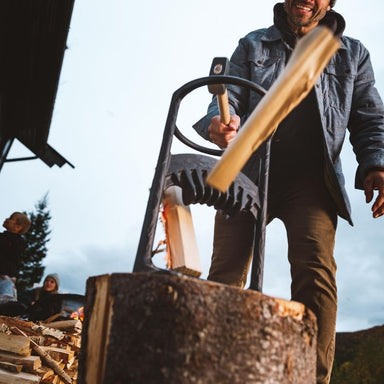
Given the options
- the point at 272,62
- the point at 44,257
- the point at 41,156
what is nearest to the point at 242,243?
the point at 272,62

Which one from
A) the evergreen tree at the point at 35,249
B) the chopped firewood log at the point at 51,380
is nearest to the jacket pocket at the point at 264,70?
the chopped firewood log at the point at 51,380

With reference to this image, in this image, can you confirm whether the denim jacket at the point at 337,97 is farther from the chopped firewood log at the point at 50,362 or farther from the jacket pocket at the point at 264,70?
the chopped firewood log at the point at 50,362

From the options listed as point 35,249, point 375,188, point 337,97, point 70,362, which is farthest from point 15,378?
point 35,249

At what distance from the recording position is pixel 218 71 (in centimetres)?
169

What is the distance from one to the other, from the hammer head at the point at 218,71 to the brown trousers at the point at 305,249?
2.54ft

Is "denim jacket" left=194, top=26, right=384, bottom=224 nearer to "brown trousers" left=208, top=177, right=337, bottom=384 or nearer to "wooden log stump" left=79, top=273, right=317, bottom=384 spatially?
"brown trousers" left=208, top=177, right=337, bottom=384

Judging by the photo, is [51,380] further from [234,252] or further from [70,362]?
Result: [234,252]

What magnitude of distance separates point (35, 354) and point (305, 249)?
87.0 inches

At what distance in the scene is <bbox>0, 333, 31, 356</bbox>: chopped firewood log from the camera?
294 cm

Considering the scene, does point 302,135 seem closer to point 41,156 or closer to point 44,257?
point 41,156

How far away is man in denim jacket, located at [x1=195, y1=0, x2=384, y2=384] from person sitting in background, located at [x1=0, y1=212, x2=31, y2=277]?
3472 mm

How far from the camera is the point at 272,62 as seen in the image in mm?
2629

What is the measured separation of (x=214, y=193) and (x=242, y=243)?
36.7 inches

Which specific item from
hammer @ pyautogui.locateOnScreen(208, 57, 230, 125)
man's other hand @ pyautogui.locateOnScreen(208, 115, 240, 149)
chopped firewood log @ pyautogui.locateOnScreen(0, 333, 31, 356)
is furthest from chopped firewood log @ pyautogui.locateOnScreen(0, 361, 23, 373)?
hammer @ pyautogui.locateOnScreen(208, 57, 230, 125)
